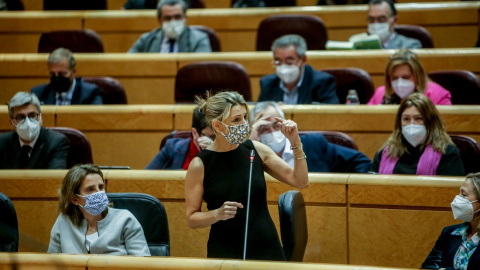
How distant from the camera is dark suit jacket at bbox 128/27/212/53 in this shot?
3.59 meters

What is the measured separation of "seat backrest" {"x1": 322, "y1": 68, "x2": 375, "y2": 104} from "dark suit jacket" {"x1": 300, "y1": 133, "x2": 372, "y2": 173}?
591 millimetres

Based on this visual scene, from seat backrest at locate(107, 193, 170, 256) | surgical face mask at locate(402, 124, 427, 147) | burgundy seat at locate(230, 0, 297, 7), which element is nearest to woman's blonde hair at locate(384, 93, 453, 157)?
surgical face mask at locate(402, 124, 427, 147)

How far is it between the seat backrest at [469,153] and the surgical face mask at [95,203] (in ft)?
3.79

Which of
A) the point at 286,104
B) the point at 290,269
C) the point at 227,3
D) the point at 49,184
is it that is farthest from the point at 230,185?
the point at 227,3

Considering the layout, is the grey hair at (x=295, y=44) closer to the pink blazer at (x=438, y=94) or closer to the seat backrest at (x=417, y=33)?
the pink blazer at (x=438, y=94)

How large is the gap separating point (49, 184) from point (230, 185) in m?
0.82

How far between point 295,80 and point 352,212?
3.23 ft

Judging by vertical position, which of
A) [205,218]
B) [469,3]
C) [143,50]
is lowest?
[205,218]

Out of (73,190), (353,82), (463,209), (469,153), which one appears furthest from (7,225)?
(353,82)

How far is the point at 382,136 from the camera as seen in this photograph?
9.14ft

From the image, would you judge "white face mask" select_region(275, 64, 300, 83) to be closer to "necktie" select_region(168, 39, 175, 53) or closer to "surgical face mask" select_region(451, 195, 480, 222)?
"necktie" select_region(168, 39, 175, 53)

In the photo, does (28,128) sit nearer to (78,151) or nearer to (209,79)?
(78,151)

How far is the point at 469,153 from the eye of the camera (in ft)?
8.21

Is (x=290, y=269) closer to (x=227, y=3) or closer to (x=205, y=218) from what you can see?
(x=205, y=218)
